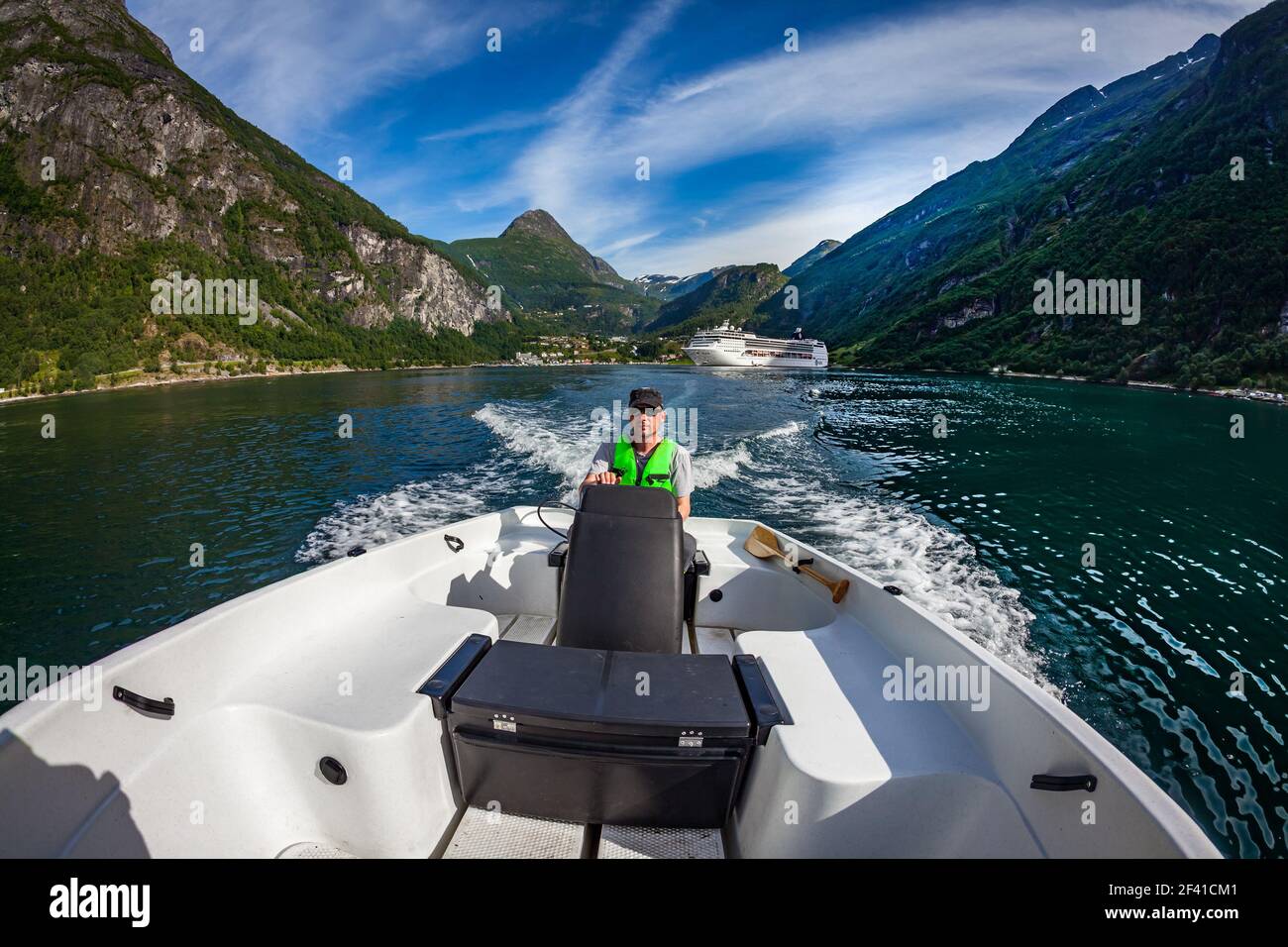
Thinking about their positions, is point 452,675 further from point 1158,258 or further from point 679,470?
point 1158,258

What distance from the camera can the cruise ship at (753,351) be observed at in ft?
322

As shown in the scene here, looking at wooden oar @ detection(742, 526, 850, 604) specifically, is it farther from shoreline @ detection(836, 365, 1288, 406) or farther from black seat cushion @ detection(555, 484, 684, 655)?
shoreline @ detection(836, 365, 1288, 406)

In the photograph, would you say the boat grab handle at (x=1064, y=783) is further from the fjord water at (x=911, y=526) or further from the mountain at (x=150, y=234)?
the mountain at (x=150, y=234)

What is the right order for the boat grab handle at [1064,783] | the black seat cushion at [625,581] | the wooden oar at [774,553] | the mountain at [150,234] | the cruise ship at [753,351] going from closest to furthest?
1. the boat grab handle at [1064,783]
2. the black seat cushion at [625,581]
3. the wooden oar at [774,553]
4. the mountain at [150,234]
5. the cruise ship at [753,351]

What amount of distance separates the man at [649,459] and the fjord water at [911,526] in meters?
4.71

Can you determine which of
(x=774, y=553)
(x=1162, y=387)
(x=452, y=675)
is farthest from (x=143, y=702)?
(x=1162, y=387)

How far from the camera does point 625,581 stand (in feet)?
10.4

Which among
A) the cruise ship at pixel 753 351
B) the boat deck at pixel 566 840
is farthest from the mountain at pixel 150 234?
the boat deck at pixel 566 840

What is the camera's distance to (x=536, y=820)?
2.63 meters

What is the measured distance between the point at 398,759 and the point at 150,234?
→ 550 ft

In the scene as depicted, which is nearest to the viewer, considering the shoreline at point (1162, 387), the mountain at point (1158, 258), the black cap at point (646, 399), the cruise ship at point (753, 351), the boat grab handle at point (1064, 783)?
the boat grab handle at point (1064, 783)
